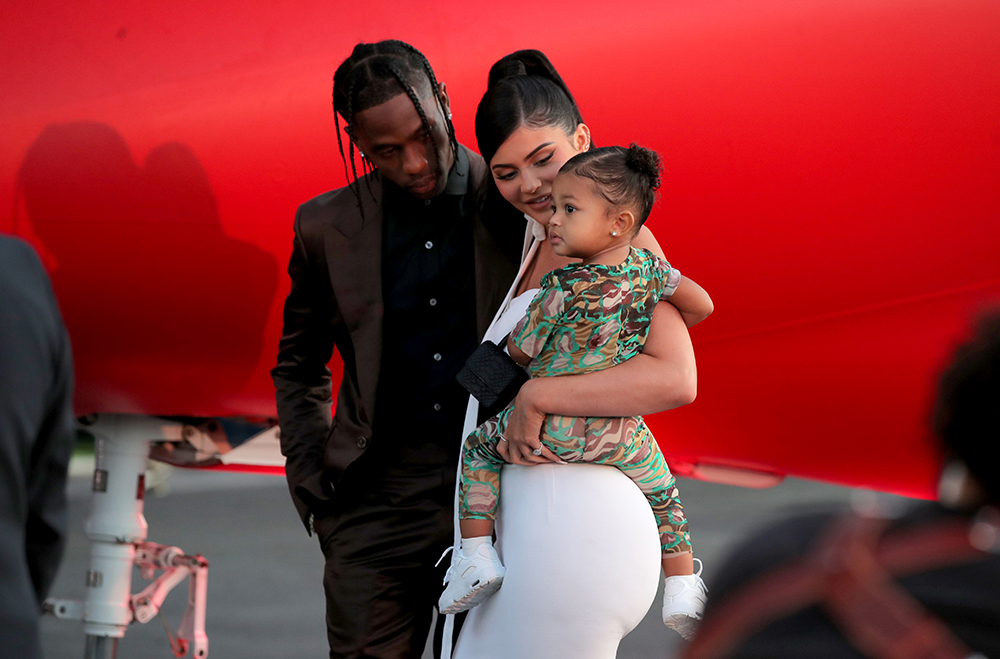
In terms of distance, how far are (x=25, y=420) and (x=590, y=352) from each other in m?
0.77

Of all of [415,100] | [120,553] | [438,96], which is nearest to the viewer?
[415,100]

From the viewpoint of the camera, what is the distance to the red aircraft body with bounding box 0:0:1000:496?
236cm

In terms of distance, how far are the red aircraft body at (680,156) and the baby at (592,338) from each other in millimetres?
849

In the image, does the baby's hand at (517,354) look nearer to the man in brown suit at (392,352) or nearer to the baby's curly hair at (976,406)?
the man in brown suit at (392,352)

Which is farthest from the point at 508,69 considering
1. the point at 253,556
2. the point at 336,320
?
the point at 253,556

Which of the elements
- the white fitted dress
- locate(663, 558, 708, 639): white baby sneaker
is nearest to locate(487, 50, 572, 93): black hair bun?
the white fitted dress

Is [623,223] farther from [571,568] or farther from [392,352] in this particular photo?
[392,352]

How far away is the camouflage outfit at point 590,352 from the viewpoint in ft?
5.04

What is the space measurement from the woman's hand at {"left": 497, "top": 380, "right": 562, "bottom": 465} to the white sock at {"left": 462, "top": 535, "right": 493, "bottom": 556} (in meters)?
0.12

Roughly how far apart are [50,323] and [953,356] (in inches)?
38.1

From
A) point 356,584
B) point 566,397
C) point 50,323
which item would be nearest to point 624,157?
point 566,397

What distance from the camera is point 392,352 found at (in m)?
2.04

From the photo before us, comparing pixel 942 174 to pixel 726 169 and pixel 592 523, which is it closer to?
pixel 726 169

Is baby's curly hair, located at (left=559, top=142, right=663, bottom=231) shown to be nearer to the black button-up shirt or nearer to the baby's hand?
the baby's hand
